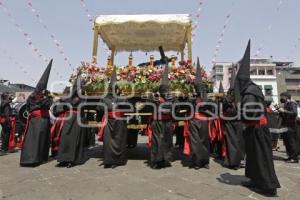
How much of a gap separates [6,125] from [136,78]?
490cm

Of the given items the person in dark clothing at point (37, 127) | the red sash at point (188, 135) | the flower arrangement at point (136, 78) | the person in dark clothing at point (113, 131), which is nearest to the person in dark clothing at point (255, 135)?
the red sash at point (188, 135)

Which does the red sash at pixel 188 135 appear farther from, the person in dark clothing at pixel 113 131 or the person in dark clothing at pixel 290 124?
the person in dark clothing at pixel 290 124

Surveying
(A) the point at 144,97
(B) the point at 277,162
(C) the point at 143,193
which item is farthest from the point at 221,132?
(C) the point at 143,193

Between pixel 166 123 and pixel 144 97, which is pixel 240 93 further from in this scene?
pixel 144 97

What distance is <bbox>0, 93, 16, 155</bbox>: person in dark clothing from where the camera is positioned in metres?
9.68

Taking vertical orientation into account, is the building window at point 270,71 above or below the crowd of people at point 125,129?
above

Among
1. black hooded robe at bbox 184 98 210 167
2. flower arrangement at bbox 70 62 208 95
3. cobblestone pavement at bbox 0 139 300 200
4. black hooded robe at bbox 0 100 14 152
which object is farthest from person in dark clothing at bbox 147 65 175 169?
black hooded robe at bbox 0 100 14 152

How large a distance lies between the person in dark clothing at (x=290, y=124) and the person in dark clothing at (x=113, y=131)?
4.23 m

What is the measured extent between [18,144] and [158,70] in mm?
6510

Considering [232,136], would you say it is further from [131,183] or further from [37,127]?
[37,127]

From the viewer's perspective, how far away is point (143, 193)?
4.72 meters

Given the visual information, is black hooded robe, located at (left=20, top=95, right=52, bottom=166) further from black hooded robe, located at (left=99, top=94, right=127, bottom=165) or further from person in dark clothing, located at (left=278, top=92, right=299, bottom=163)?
person in dark clothing, located at (left=278, top=92, right=299, bottom=163)

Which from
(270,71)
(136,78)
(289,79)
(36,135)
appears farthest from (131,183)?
(289,79)

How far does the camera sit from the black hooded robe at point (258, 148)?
4.74m
